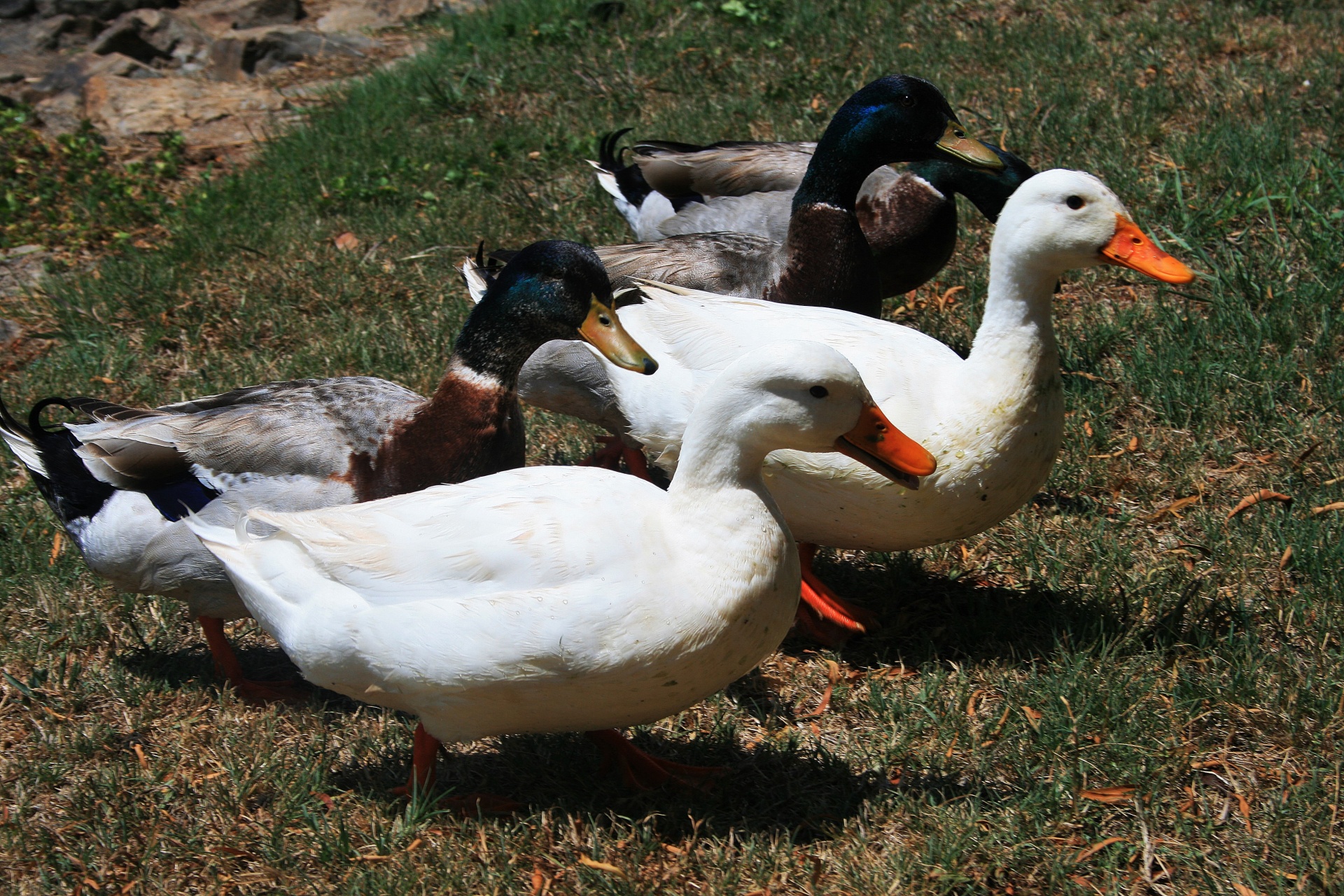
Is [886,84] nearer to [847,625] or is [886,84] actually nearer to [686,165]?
[686,165]

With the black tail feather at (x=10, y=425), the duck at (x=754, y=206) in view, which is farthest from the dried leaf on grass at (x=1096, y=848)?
the black tail feather at (x=10, y=425)

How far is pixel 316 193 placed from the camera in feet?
21.4

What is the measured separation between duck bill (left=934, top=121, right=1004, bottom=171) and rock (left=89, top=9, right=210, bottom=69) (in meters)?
6.33

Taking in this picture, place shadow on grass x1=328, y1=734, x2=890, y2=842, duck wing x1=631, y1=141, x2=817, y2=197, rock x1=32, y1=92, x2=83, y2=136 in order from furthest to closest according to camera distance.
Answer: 1. rock x1=32, y1=92, x2=83, y2=136
2. duck wing x1=631, y1=141, x2=817, y2=197
3. shadow on grass x1=328, y1=734, x2=890, y2=842

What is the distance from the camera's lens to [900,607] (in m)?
3.85

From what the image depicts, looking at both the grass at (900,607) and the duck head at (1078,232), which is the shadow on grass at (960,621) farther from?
the duck head at (1078,232)

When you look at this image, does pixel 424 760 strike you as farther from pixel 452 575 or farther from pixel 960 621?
pixel 960 621

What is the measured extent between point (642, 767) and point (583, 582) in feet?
2.31

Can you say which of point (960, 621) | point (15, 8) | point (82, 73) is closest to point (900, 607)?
point (960, 621)

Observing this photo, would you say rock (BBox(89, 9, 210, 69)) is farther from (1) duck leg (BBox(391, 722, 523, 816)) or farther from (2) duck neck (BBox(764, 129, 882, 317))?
(1) duck leg (BBox(391, 722, 523, 816))

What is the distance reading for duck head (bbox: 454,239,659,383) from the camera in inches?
137

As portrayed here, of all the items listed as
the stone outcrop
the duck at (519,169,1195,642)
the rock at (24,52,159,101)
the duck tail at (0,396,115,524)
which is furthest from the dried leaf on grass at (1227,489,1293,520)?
the rock at (24,52,159,101)

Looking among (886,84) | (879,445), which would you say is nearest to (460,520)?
(879,445)

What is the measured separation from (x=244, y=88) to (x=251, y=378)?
13.4 feet
